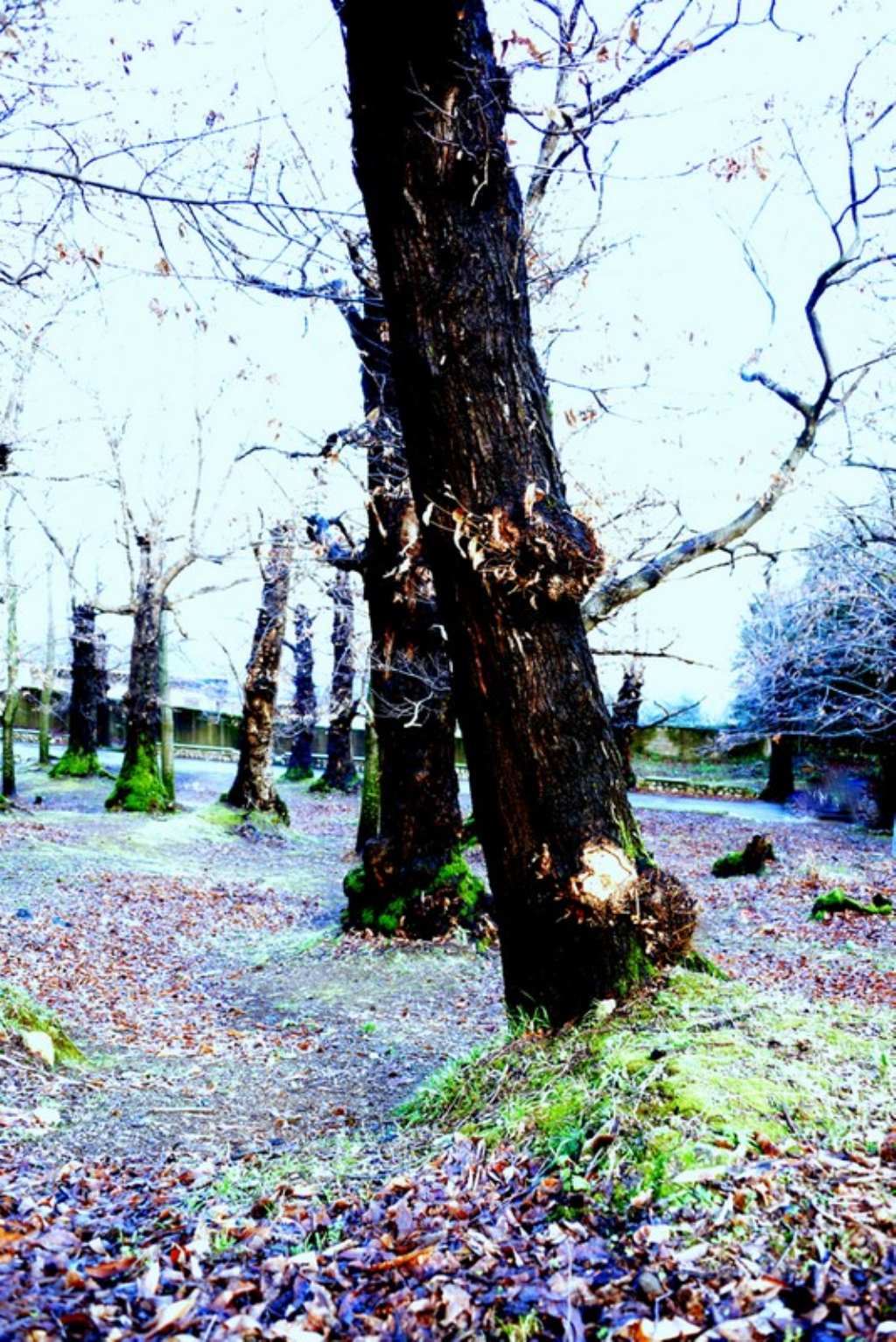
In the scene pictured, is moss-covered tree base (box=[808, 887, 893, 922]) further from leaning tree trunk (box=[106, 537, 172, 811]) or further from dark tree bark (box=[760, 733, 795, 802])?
dark tree bark (box=[760, 733, 795, 802])

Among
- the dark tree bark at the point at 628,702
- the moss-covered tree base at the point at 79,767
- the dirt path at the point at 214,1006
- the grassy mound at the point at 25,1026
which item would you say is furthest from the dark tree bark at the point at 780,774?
the grassy mound at the point at 25,1026

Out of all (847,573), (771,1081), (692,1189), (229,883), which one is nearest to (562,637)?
(771,1081)

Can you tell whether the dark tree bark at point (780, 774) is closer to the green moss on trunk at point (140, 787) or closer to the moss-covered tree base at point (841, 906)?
the moss-covered tree base at point (841, 906)

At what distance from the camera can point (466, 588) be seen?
3488 millimetres

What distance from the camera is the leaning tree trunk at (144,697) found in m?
17.6

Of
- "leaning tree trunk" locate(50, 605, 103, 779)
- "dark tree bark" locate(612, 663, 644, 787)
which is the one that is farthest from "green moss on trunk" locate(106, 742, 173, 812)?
"dark tree bark" locate(612, 663, 644, 787)

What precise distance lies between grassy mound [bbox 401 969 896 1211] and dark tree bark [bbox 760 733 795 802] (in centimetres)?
2396

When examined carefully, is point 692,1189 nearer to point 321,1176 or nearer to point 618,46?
point 321,1176

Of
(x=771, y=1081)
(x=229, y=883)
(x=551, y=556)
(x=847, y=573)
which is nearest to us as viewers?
(x=771, y=1081)

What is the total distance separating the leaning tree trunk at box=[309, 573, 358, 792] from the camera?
1869cm

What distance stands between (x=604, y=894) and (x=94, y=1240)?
1.93m

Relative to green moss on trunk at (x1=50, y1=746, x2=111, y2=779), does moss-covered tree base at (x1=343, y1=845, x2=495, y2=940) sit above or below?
below

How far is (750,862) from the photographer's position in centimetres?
1390

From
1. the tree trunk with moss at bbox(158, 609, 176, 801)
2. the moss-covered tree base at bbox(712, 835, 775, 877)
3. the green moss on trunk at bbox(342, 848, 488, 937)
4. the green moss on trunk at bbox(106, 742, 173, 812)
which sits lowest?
the moss-covered tree base at bbox(712, 835, 775, 877)
